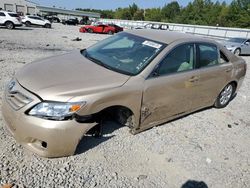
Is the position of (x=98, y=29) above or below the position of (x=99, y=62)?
below

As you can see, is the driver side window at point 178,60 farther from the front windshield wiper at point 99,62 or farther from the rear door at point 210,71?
the front windshield wiper at point 99,62

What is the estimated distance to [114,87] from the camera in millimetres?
3275

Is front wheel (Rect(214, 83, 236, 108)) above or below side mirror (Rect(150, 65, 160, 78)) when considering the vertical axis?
below

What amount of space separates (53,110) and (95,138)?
1085 mm

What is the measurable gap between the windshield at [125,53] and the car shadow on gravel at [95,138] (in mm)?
1022

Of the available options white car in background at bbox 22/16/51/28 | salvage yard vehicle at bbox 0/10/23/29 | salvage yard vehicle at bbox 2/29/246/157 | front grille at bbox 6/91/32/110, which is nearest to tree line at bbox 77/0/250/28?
white car in background at bbox 22/16/51/28

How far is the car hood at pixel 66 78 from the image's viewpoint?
2975 millimetres

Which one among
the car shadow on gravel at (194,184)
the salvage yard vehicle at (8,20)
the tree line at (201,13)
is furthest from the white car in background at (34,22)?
the tree line at (201,13)

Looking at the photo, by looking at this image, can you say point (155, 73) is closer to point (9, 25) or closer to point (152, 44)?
point (152, 44)

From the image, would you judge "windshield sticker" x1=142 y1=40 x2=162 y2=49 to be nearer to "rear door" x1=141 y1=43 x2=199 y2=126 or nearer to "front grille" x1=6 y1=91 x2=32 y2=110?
"rear door" x1=141 y1=43 x2=199 y2=126

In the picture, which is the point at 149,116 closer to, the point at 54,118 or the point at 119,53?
the point at 119,53

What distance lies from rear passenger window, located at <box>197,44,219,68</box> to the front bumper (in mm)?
2525

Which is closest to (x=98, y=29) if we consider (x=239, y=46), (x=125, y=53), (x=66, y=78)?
(x=239, y=46)

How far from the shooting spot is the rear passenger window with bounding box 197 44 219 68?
4543 mm
